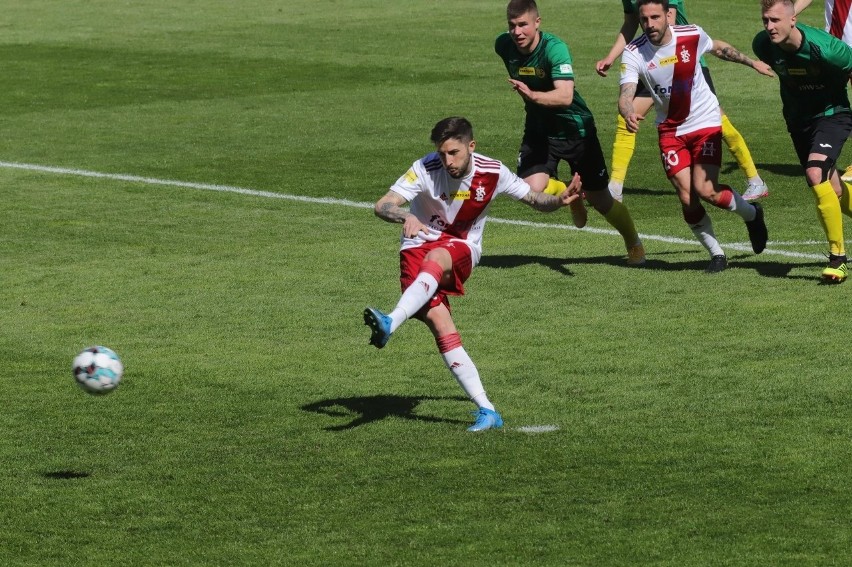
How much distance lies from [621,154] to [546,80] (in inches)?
95.5

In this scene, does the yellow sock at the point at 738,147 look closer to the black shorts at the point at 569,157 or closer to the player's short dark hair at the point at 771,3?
the black shorts at the point at 569,157

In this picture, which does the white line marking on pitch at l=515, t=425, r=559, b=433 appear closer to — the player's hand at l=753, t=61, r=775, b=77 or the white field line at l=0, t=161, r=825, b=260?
the player's hand at l=753, t=61, r=775, b=77

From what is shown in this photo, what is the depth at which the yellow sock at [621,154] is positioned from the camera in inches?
635

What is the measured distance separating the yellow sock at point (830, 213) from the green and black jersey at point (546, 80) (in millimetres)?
2207

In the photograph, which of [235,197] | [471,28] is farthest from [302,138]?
[471,28]

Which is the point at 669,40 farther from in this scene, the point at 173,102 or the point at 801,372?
the point at 173,102

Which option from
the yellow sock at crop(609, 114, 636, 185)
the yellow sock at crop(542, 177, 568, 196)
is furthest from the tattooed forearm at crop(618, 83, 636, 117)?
the yellow sock at crop(609, 114, 636, 185)

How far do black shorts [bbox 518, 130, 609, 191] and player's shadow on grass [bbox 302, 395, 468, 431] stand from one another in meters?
4.53

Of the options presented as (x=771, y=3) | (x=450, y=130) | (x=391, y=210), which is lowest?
(x=391, y=210)

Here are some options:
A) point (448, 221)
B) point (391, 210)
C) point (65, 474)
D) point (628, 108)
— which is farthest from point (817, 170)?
point (65, 474)

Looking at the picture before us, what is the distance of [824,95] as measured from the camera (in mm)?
13062

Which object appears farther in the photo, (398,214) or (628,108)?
(628,108)

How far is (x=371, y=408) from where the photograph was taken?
9914mm

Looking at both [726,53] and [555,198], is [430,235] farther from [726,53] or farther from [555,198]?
[726,53]
